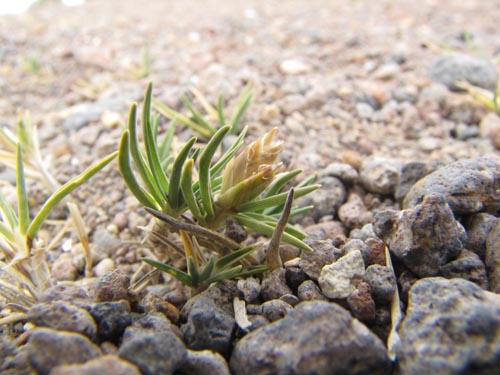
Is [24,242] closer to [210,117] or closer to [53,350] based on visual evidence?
[53,350]

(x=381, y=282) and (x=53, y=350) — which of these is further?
(x=381, y=282)

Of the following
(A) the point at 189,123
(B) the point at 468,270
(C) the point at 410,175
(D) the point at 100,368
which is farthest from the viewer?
(A) the point at 189,123

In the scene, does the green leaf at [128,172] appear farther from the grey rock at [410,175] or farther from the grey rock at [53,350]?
the grey rock at [410,175]

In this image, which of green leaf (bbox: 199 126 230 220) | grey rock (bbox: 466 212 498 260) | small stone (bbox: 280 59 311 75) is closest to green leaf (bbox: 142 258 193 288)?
green leaf (bbox: 199 126 230 220)

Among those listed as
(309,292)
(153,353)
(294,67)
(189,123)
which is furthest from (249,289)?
(294,67)

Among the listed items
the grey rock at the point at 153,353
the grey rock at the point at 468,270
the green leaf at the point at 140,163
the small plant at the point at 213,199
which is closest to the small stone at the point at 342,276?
the small plant at the point at 213,199

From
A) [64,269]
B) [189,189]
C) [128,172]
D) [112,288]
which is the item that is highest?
[128,172]

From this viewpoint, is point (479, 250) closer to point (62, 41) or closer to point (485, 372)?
point (485, 372)
